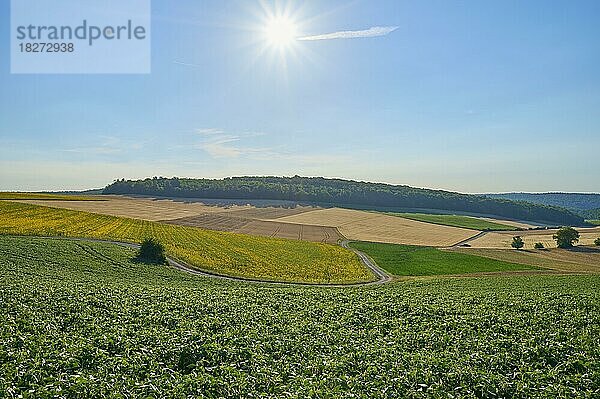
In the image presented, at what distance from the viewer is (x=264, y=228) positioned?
83188mm

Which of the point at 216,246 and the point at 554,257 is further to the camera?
the point at 554,257

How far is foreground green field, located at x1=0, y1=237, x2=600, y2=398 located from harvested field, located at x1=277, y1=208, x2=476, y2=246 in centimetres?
5836

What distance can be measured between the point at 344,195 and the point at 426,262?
91.8 m

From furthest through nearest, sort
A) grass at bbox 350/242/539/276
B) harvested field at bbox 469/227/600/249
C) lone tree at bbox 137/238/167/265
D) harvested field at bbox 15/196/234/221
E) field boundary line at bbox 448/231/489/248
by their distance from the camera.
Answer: harvested field at bbox 15/196/234/221, harvested field at bbox 469/227/600/249, field boundary line at bbox 448/231/489/248, grass at bbox 350/242/539/276, lone tree at bbox 137/238/167/265

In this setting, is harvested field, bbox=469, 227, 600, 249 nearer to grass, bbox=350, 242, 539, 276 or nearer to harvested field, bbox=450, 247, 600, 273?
harvested field, bbox=450, 247, 600, 273

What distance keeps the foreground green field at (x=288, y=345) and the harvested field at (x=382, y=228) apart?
58.4 metres

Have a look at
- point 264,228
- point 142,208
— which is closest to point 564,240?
point 264,228

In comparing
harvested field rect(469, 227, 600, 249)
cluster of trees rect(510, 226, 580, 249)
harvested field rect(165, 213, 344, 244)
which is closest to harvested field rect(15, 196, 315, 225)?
harvested field rect(165, 213, 344, 244)

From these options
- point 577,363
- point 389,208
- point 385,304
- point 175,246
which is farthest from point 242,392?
point 389,208

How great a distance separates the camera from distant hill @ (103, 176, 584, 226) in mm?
135250

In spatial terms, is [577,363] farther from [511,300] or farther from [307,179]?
[307,179]

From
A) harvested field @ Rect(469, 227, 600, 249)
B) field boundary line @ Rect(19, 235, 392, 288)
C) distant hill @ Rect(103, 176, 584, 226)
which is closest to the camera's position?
field boundary line @ Rect(19, 235, 392, 288)

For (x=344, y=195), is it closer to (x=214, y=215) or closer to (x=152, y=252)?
(x=214, y=215)

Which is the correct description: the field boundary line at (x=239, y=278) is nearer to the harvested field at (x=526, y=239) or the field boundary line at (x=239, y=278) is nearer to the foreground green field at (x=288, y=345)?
the foreground green field at (x=288, y=345)
